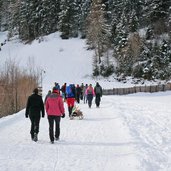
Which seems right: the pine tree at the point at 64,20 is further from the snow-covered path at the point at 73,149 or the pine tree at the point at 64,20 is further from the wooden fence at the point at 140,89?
the snow-covered path at the point at 73,149

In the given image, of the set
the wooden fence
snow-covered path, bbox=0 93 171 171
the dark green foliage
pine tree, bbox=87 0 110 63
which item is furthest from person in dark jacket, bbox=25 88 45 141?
pine tree, bbox=87 0 110 63

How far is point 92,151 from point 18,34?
96.8 metres

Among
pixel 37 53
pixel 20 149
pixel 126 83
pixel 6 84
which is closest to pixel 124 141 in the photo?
pixel 20 149

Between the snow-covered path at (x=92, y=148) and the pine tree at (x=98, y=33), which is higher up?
the pine tree at (x=98, y=33)

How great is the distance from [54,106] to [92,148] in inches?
82.0

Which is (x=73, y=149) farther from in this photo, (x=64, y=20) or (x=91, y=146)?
(x=64, y=20)

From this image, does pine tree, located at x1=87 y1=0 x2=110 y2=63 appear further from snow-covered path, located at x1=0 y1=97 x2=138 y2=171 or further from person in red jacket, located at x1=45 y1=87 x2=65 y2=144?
person in red jacket, located at x1=45 y1=87 x2=65 y2=144

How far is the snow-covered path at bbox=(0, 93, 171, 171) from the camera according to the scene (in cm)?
951

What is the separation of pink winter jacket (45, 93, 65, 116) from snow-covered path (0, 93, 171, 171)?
97cm

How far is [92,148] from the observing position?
462 inches

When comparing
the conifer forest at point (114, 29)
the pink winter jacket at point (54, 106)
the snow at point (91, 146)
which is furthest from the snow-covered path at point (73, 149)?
the conifer forest at point (114, 29)

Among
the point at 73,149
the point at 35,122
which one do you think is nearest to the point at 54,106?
the point at 35,122

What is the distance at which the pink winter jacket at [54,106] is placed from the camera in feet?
42.4

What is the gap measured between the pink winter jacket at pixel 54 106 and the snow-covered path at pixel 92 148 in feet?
3.20
